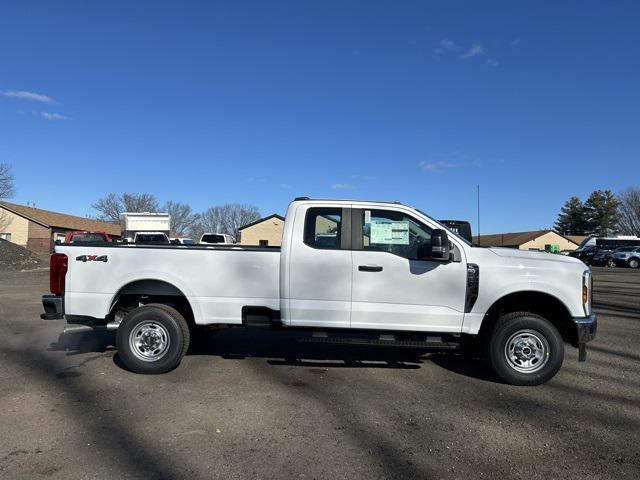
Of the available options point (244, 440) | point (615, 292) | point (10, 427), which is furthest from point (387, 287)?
point (615, 292)

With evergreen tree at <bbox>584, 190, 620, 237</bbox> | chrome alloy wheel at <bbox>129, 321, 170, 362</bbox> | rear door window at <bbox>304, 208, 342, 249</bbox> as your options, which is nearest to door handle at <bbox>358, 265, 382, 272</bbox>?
rear door window at <bbox>304, 208, 342, 249</bbox>

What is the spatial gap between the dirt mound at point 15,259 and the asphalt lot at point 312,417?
86.1 ft

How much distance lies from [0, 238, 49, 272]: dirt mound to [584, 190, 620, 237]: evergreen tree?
281 feet

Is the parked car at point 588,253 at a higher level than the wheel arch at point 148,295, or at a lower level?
higher

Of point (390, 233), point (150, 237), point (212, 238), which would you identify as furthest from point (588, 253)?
point (390, 233)

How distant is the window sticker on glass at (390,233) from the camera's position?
18.8 feet

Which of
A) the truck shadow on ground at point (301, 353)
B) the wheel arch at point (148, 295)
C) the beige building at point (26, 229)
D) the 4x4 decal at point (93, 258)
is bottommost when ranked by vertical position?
the truck shadow on ground at point (301, 353)

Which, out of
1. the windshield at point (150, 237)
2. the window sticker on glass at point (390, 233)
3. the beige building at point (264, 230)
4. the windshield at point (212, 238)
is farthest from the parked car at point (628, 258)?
the window sticker on glass at point (390, 233)

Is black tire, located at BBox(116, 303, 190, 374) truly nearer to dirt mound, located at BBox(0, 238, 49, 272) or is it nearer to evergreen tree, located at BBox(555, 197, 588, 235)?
dirt mound, located at BBox(0, 238, 49, 272)

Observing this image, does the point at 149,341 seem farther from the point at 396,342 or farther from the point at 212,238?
the point at 212,238

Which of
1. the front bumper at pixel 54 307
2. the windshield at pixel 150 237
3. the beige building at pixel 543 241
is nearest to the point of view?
the front bumper at pixel 54 307

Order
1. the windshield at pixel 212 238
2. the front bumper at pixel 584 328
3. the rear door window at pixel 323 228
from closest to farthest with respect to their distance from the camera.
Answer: the front bumper at pixel 584 328 < the rear door window at pixel 323 228 < the windshield at pixel 212 238

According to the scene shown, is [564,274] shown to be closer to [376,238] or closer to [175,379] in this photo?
[376,238]

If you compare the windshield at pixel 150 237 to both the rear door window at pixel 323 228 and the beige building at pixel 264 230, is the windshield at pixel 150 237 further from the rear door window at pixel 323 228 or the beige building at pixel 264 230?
the beige building at pixel 264 230
